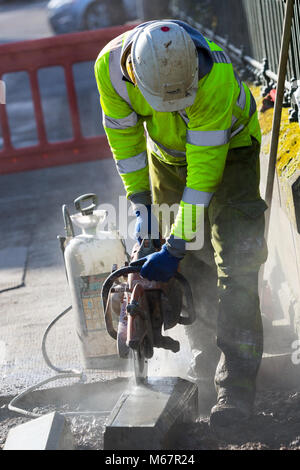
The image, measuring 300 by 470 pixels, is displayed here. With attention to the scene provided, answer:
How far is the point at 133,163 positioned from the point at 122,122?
0.92ft

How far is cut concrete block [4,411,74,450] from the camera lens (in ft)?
10.8

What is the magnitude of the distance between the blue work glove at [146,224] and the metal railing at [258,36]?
1291 mm

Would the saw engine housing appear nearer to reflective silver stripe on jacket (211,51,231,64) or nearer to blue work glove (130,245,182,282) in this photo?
blue work glove (130,245,182,282)

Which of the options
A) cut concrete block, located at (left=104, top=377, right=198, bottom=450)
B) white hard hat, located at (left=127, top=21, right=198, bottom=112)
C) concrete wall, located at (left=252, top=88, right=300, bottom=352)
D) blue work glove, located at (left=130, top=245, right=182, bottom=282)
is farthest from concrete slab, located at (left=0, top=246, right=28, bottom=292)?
white hard hat, located at (left=127, top=21, right=198, bottom=112)

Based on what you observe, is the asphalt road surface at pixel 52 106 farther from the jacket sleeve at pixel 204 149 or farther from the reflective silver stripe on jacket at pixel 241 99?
the jacket sleeve at pixel 204 149

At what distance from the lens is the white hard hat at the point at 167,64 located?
3203 millimetres

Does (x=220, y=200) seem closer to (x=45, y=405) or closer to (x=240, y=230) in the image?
(x=240, y=230)

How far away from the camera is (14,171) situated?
9.89 m

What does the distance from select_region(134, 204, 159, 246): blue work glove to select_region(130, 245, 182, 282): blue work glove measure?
43 centimetres

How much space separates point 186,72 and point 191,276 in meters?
1.39

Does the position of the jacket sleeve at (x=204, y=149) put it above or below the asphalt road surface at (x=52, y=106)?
A: above

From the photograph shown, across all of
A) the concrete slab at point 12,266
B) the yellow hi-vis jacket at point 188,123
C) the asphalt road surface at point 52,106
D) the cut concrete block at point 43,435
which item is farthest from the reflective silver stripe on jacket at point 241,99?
the asphalt road surface at point 52,106
